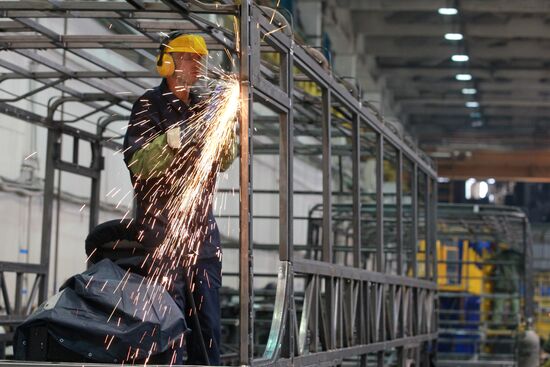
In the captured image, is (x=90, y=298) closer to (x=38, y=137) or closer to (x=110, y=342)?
(x=110, y=342)

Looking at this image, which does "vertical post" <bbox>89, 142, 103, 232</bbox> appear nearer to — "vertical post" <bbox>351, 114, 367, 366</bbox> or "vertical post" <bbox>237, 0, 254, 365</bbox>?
"vertical post" <bbox>351, 114, 367, 366</bbox>

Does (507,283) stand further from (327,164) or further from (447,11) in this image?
(327,164)

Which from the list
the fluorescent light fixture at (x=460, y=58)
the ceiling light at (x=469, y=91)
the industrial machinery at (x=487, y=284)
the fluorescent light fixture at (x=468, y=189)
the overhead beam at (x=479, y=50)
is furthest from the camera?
the fluorescent light fixture at (x=468, y=189)

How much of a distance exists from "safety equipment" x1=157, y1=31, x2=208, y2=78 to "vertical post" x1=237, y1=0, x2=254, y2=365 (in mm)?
370

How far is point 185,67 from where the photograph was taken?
16.6 feet

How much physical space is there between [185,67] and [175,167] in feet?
1.46

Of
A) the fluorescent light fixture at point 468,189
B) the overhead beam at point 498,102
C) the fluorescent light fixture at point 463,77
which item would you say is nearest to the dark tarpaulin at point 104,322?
the fluorescent light fixture at point 463,77

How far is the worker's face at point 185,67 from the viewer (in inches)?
198

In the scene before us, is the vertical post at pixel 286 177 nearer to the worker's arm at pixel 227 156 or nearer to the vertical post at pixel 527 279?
the worker's arm at pixel 227 156

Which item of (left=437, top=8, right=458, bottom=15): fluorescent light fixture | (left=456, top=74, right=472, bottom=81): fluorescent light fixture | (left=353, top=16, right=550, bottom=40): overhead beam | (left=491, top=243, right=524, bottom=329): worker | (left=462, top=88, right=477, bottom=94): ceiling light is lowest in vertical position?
(left=491, top=243, right=524, bottom=329): worker

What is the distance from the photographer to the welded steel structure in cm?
478

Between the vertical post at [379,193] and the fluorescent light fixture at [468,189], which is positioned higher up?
the fluorescent light fixture at [468,189]

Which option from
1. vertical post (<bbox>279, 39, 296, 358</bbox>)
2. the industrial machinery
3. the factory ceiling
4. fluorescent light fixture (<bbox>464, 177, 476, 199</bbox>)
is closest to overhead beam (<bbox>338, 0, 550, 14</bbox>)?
the factory ceiling

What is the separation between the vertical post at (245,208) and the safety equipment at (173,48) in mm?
370
